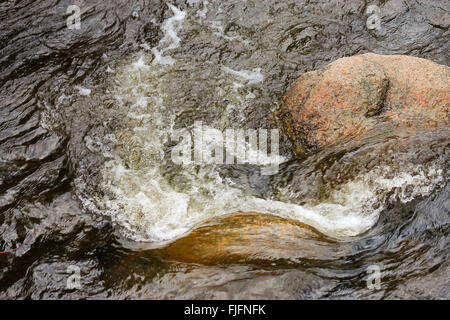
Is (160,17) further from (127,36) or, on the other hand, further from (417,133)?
(417,133)

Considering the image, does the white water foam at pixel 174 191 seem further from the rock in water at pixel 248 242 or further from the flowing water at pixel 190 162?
the rock in water at pixel 248 242

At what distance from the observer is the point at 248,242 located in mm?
4051

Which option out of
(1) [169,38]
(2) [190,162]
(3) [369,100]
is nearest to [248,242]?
(2) [190,162]

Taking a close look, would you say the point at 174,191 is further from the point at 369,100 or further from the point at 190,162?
the point at 369,100

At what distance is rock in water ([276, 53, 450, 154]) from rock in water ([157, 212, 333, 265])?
4.34ft

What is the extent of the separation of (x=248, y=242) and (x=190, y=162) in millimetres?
1648

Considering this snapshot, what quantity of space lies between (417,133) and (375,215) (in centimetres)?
119

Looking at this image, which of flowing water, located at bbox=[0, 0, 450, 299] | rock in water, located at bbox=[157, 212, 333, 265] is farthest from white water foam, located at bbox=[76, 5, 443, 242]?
rock in water, located at bbox=[157, 212, 333, 265]

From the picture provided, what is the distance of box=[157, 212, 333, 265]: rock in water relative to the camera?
394 centimetres

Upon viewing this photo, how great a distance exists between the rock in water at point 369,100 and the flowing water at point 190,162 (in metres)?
0.24

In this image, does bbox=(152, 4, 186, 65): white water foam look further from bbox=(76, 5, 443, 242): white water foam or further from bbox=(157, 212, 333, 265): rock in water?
bbox=(157, 212, 333, 265): rock in water

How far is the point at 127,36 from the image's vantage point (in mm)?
6641

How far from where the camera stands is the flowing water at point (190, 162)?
12.6 ft

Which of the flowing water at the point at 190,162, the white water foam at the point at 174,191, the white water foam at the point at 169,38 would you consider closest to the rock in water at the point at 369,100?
the flowing water at the point at 190,162
